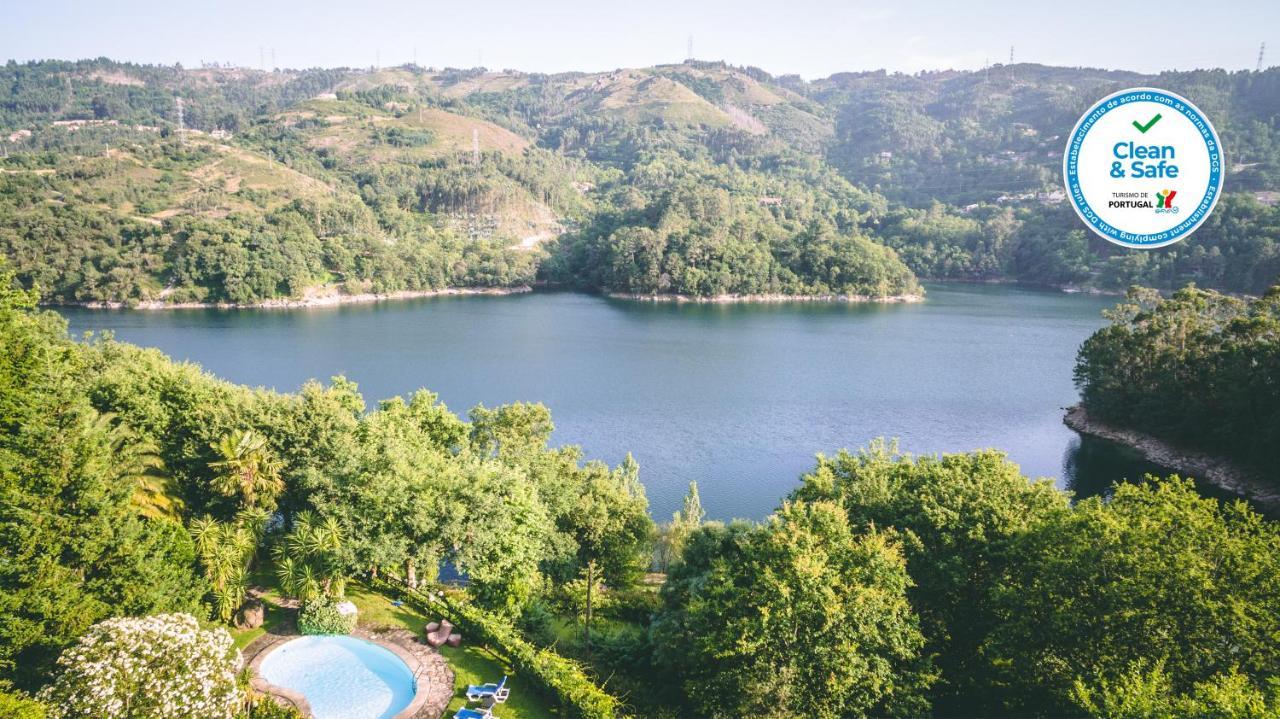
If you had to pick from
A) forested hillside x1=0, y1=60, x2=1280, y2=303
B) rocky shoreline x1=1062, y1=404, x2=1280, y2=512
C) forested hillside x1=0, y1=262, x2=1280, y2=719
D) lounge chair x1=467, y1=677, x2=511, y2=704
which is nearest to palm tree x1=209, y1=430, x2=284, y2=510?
forested hillside x1=0, y1=262, x2=1280, y2=719

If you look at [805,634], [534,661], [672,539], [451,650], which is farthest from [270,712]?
[672,539]

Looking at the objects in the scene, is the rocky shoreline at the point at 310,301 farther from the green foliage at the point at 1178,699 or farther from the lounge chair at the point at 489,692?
the green foliage at the point at 1178,699

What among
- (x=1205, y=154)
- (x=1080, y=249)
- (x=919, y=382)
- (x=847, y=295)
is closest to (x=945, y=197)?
(x=1080, y=249)

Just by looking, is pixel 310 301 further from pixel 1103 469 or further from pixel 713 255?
pixel 1103 469

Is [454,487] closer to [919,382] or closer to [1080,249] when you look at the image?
[919,382]

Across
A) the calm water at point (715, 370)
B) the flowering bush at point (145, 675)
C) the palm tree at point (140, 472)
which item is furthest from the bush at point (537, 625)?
the calm water at point (715, 370)
